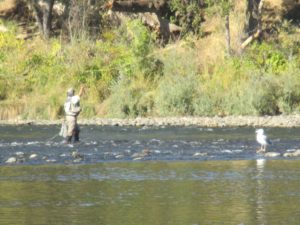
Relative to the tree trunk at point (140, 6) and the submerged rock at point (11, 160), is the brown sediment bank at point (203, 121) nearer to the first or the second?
the submerged rock at point (11, 160)

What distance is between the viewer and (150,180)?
19.2 m

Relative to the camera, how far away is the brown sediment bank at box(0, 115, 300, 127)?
108 feet

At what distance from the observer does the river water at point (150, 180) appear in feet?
49.1

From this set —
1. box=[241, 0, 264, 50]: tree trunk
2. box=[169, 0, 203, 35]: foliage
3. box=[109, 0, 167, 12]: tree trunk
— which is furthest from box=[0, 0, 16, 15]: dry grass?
box=[241, 0, 264, 50]: tree trunk

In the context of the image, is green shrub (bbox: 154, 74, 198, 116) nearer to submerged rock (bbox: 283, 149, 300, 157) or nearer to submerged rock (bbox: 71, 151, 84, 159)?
A: submerged rock (bbox: 71, 151, 84, 159)

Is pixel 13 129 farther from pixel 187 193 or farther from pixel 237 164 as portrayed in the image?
pixel 187 193

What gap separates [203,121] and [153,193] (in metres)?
17.0

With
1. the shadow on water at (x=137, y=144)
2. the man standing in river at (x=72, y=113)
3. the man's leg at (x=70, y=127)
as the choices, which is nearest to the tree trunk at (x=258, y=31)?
the shadow on water at (x=137, y=144)

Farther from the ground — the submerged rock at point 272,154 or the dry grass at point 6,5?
the dry grass at point 6,5

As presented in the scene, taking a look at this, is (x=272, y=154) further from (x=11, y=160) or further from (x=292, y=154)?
(x=11, y=160)

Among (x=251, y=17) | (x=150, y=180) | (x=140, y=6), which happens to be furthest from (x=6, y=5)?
(x=150, y=180)

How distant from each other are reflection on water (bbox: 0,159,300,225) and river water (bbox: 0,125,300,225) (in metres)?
0.02

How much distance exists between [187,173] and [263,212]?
5364 millimetres

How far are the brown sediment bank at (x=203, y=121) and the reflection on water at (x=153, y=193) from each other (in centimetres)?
1058
